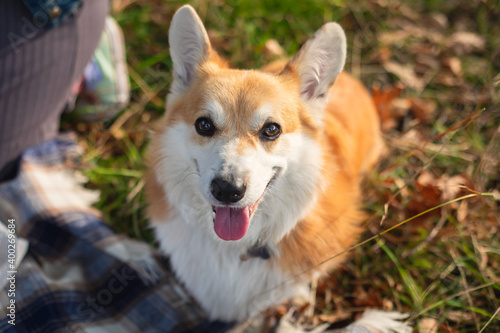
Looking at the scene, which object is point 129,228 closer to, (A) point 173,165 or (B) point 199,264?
(B) point 199,264

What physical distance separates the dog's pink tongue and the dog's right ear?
847mm

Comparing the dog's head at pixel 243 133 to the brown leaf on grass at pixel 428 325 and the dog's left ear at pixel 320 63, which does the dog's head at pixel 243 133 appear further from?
the brown leaf on grass at pixel 428 325

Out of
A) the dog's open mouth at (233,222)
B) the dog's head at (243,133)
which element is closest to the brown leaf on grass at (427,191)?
the dog's head at (243,133)

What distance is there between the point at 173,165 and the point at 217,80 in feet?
1.81

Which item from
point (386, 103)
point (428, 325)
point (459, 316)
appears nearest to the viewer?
point (428, 325)

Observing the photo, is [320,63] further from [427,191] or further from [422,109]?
[422,109]

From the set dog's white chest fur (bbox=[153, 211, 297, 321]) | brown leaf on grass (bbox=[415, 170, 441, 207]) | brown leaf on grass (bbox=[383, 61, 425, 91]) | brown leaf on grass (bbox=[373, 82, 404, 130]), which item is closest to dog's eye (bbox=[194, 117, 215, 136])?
dog's white chest fur (bbox=[153, 211, 297, 321])

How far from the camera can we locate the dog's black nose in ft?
5.93

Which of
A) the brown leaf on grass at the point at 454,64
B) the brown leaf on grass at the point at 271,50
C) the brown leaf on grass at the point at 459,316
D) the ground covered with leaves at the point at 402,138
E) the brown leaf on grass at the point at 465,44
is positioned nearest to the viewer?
the brown leaf on grass at the point at 459,316

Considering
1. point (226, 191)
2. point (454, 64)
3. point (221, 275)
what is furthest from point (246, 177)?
point (454, 64)

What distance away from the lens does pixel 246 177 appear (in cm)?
184

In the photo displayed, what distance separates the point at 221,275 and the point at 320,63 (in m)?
1.43

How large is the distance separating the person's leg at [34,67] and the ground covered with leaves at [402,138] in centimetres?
55

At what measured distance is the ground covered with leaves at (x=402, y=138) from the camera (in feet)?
8.93
